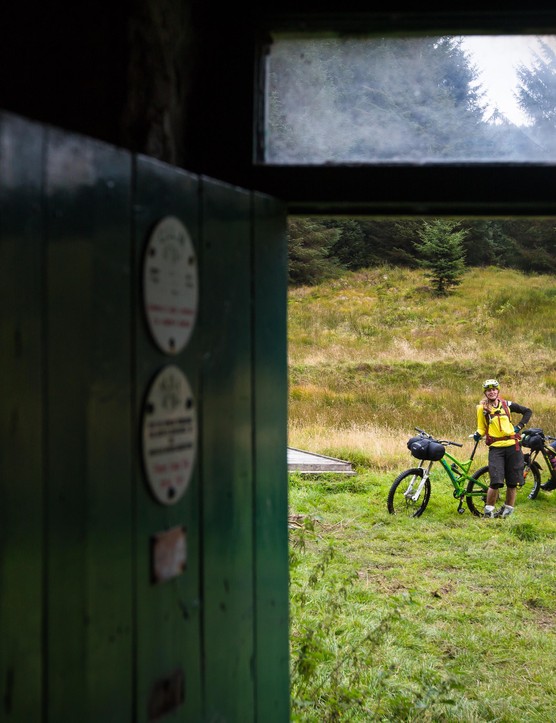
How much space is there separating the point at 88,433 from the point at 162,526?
10.6 inches

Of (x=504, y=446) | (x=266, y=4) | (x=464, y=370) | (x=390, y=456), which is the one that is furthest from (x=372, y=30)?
(x=464, y=370)

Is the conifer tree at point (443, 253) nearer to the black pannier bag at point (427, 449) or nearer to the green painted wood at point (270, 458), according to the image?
the black pannier bag at point (427, 449)

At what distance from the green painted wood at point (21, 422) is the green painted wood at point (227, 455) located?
0.46m

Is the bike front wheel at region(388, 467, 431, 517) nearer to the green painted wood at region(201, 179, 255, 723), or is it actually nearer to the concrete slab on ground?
the concrete slab on ground

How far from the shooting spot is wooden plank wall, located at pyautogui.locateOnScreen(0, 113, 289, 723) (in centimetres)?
100

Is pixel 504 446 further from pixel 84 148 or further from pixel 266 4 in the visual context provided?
pixel 84 148

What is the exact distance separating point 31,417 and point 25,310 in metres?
0.14

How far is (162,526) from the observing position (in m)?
1.30

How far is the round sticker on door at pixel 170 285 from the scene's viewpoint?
127cm

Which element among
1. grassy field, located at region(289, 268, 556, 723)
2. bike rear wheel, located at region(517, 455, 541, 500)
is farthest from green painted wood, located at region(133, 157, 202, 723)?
bike rear wheel, located at region(517, 455, 541, 500)

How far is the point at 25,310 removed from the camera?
100 centimetres

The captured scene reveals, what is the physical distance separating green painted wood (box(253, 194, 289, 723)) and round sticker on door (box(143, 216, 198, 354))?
32cm

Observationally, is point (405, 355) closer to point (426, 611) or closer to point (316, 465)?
point (316, 465)

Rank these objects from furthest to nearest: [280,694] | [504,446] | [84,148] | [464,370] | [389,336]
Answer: [389,336], [464,370], [504,446], [280,694], [84,148]
